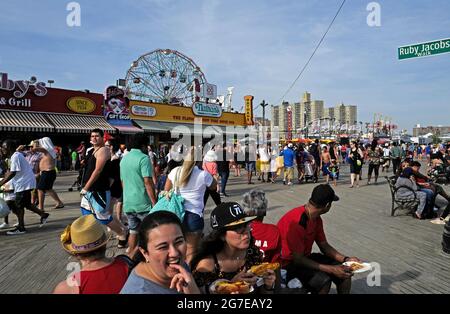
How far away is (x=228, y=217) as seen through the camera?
7.97ft

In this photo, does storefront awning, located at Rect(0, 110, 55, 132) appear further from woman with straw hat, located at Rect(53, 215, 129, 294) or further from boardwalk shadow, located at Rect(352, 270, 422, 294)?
boardwalk shadow, located at Rect(352, 270, 422, 294)

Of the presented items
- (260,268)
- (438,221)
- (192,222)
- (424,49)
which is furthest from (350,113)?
(260,268)

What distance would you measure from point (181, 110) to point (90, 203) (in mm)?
24832

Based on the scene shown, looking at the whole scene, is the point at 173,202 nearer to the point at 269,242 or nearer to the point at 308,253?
the point at 269,242

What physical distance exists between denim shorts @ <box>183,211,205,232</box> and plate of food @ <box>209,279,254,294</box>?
1.72 m

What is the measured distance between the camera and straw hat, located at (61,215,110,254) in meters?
2.17

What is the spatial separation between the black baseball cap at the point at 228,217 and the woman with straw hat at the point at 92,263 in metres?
0.68

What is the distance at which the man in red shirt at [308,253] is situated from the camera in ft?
9.83

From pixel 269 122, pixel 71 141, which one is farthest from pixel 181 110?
pixel 269 122

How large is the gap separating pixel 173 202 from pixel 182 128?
946 inches

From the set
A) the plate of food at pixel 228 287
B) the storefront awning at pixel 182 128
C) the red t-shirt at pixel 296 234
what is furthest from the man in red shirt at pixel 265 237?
the storefront awning at pixel 182 128

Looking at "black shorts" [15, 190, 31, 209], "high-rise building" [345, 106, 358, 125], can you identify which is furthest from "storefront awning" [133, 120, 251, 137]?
"high-rise building" [345, 106, 358, 125]

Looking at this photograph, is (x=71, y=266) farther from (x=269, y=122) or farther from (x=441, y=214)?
(x=269, y=122)

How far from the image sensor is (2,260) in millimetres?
5000
